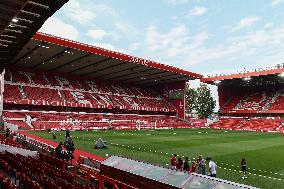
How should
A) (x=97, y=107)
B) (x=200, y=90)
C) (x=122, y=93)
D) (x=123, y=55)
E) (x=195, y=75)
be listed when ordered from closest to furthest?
(x=123, y=55) → (x=97, y=107) → (x=195, y=75) → (x=122, y=93) → (x=200, y=90)

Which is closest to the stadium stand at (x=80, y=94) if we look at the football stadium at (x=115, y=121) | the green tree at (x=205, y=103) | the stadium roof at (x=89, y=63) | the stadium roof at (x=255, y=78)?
the football stadium at (x=115, y=121)

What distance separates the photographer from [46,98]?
4794 cm

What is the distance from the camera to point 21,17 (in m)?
10.6

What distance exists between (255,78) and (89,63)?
33.8 meters

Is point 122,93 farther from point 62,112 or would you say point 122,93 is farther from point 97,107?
point 62,112

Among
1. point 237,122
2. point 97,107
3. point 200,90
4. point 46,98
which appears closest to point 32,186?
point 46,98

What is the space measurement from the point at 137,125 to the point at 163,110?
14.4 metres

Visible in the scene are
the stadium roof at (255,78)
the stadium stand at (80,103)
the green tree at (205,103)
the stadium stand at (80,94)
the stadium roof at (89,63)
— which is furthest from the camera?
the green tree at (205,103)

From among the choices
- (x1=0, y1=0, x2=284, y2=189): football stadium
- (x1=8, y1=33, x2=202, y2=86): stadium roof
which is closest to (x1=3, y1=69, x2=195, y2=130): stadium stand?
(x1=0, y1=0, x2=284, y2=189): football stadium

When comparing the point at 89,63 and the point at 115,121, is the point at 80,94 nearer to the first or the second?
the point at 89,63

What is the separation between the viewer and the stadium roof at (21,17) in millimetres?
9359

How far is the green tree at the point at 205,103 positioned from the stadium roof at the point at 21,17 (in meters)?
83.0

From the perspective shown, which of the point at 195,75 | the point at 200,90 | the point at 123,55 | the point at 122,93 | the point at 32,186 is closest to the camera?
the point at 32,186

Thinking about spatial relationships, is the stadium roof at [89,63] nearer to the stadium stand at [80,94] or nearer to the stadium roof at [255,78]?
the stadium stand at [80,94]
